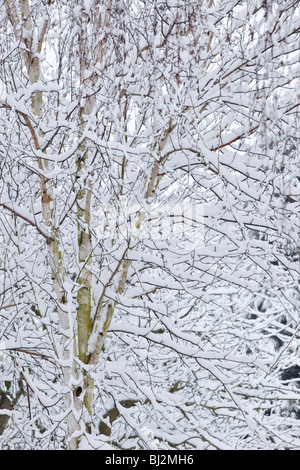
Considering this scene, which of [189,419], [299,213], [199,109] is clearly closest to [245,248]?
[299,213]

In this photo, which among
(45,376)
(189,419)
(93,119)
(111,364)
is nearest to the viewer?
(93,119)

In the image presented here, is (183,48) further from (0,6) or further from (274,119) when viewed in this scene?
(0,6)

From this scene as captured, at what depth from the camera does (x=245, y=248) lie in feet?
11.5

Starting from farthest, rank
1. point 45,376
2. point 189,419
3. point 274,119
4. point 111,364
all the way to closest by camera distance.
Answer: point 189,419
point 45,376
point 111,364
point 274,119

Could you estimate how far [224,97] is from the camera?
3457 mm

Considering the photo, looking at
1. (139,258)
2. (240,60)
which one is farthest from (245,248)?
(240,60)

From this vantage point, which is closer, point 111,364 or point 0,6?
point 0,6
